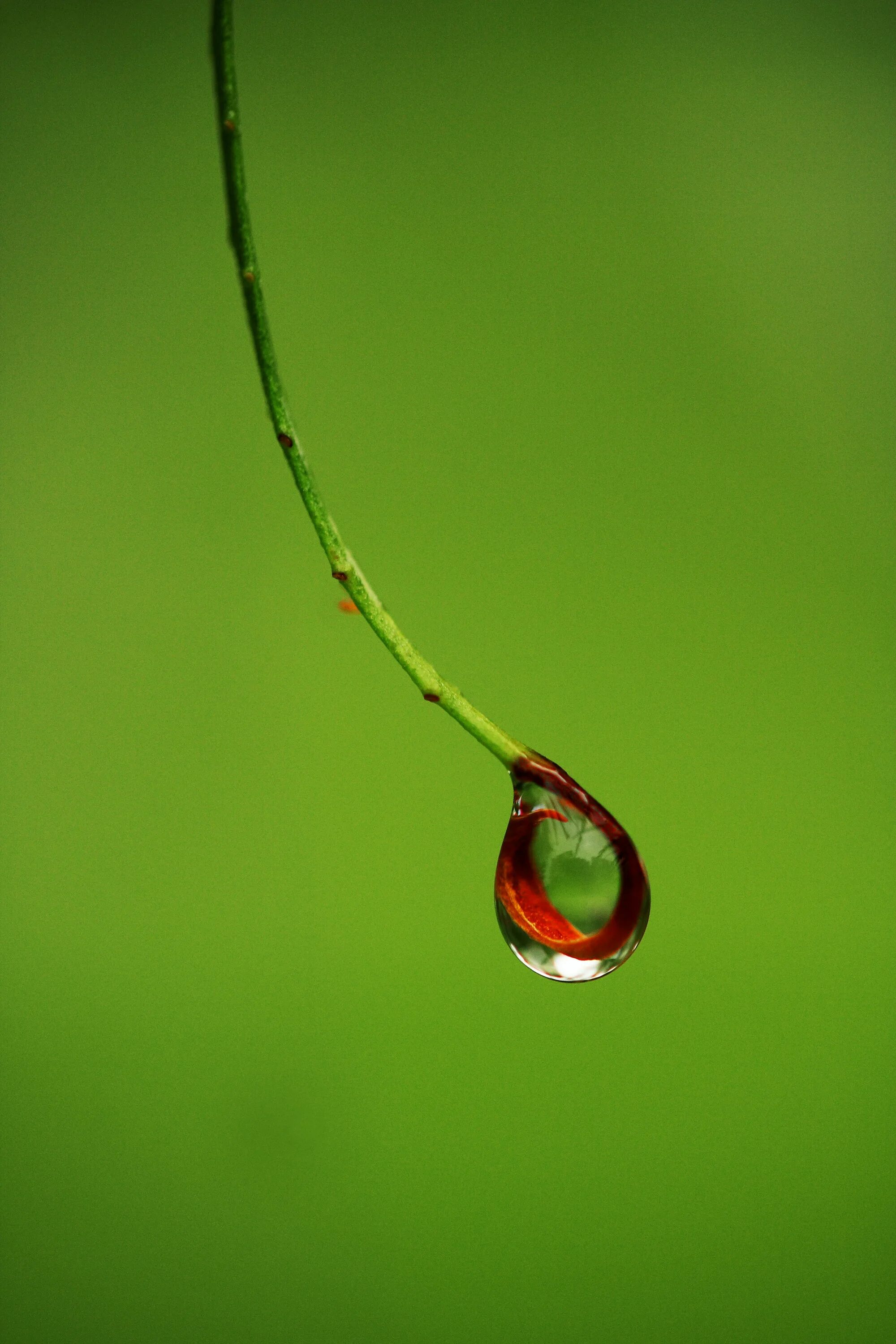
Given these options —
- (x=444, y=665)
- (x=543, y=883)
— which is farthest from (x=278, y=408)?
(x=444, y=665)

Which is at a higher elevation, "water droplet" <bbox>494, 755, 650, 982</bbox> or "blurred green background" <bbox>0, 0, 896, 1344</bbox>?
"blurred green background" <bbox>0, 0, 896, 1344</bbox>

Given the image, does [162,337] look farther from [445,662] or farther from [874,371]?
[874,371]

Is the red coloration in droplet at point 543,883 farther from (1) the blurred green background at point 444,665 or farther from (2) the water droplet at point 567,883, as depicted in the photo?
(1) the blurred green background at point 444,665

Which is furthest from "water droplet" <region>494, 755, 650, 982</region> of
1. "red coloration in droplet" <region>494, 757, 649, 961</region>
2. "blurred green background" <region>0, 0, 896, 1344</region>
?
"blurred green background" <region>0, 0, 896, 1344</region>

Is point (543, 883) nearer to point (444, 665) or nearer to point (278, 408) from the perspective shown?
point (278, 408)

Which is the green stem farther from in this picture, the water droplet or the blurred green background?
the blurred green background

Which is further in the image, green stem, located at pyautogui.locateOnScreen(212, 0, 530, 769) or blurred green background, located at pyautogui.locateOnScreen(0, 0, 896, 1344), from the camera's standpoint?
blurred green background, located at pyautogui.locateOnScreen(0, 0, 896, 1344)
